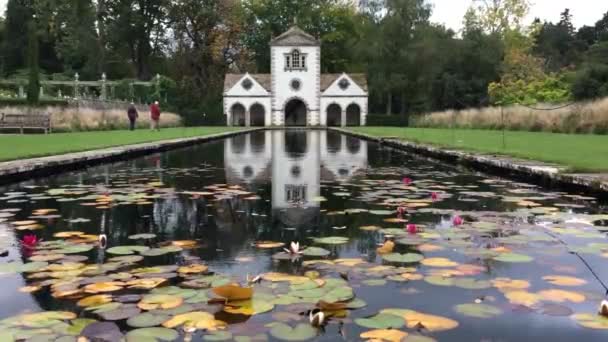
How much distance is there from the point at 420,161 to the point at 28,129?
59.1 feet

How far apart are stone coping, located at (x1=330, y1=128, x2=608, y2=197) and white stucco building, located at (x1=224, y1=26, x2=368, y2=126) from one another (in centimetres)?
4027

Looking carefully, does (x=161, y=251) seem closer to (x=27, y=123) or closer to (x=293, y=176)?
(x=293, y=176)

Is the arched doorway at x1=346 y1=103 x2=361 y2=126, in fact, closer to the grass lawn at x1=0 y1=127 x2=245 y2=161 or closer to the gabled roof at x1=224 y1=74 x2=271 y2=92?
the gabled roof at x1=224 y1=74 x2=271 y2=92

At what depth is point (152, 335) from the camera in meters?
2.96

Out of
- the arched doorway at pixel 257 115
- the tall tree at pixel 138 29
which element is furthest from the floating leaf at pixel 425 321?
the tall tree at pixel 138 29

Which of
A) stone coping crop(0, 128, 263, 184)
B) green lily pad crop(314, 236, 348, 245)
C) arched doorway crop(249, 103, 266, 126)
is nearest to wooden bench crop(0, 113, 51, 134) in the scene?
stone coping crop(0, 128, 263, 184)

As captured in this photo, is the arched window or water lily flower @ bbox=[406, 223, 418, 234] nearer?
water lily flower @ bbox=[406, 223, 418, 234]

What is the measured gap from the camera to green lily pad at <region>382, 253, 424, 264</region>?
4.54 meters

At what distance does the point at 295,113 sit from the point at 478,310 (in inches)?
2270

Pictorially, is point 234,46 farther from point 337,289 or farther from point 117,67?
point 337,289

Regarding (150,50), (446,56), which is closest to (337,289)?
(446,56)

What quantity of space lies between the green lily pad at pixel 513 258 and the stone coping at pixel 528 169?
11.8 feet

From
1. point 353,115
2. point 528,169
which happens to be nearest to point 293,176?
point 528,169

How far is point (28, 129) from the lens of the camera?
2534cm
